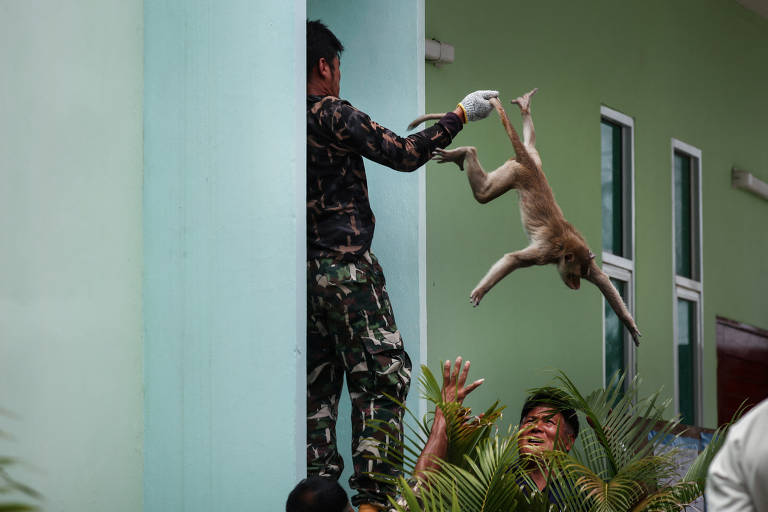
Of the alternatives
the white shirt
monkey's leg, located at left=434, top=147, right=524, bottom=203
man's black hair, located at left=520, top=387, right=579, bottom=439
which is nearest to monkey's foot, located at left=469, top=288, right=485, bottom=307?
monkey's leg, located at left=434, top=147, right=524, bottom=203

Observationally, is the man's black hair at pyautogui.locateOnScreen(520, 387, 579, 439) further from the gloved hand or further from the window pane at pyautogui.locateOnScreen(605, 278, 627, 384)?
the window pane at pyautogui.locateOnScreen(605, 278, 627, 384)

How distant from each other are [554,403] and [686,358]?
2.94 m

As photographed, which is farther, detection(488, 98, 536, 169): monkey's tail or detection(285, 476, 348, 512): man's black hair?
detection(488, 98, 536, 169): monkey's tail

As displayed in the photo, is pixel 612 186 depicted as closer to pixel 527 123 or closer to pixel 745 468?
pixel 527 123

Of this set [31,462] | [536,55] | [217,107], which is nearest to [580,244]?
Result: [536,55]

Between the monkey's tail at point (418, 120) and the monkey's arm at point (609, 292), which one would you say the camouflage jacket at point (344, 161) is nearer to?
the monkey's tail at point (418, 120)

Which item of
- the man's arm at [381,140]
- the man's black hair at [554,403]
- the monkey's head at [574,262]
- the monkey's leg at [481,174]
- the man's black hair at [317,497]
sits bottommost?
the man's black hair at [317,497]

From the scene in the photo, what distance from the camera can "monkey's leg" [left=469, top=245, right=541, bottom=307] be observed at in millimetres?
3793

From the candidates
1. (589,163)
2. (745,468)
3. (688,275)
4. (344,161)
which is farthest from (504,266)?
(688,275)

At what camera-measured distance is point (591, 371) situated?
5.15 m

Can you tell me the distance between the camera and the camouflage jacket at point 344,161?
3.01 metres

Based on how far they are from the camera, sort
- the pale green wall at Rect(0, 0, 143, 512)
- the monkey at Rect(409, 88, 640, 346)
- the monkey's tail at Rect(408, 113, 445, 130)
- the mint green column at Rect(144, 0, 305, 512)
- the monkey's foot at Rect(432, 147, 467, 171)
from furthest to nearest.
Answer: the monkey at Rect(409, 88, 640, 346) < the monkey's foot at Rect(432, 147, 467, 171) < the monkey's tail at Rect(408, 113, 445, 130) < the pale green wall at Rect(0, 0, 143, 512) < the mint green column at Rect(144, 0, 305, 512)

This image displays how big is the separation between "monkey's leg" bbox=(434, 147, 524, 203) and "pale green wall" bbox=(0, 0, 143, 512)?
1.03 meters


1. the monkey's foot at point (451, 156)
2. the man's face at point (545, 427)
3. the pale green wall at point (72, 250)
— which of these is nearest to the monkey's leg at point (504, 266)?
the monkey's foot at point (451, 156)
